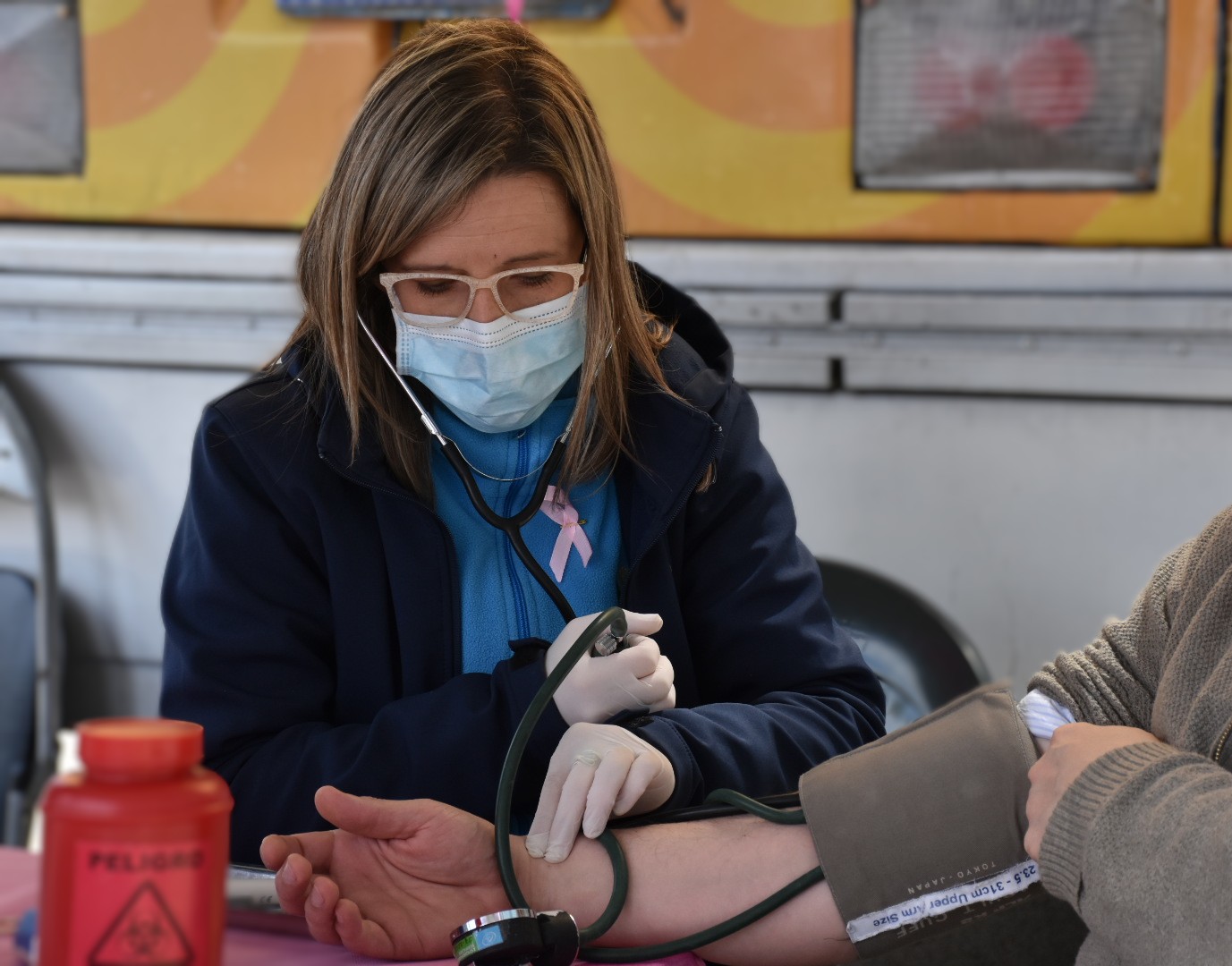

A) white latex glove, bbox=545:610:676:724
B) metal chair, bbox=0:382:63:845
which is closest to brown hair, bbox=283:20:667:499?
white latex glove, bbox=545:610:676:724

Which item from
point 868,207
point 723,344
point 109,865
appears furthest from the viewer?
point 868,207

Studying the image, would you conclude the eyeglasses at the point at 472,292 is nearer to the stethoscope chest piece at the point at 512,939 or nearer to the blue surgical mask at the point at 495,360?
the blue surgical mask at the point at 495,360

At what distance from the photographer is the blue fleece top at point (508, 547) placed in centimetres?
138

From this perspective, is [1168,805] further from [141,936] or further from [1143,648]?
[141,936]

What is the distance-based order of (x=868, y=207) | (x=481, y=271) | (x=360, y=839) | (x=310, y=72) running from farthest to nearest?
1. (x=310, y=72)
2. (x=868, y=207)
3. (x=481, y=271)
4. (x=360, y=839)

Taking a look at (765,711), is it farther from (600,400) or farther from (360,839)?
(360,839)

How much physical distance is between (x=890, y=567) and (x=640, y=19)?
98 centimetres

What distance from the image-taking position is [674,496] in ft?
4.52

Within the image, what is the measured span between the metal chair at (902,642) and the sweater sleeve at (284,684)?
0.59 metres

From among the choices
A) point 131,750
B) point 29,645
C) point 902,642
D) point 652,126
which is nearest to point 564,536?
point 902,642

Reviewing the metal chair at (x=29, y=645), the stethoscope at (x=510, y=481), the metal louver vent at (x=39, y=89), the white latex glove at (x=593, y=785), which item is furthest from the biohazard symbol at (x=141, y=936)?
the metal louver vent at (x=39, y=89)

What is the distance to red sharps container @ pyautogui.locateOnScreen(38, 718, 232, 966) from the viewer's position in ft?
1.96

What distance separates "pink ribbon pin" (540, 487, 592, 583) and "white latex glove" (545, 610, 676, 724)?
17cm

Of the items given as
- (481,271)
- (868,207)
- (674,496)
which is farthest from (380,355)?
(868,207)
